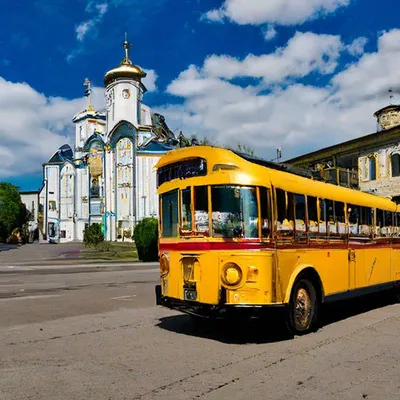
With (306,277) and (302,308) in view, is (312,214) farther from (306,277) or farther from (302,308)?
(302,308)

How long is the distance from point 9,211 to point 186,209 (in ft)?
263

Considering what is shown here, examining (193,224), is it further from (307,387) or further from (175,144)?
(175,144)

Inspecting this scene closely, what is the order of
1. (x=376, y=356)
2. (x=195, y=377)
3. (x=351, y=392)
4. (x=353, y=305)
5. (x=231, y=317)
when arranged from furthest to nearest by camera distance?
(x=353, y=305) → (x=231, y=317) → (x=376, y=356) → (x=195, y=377) → (x=351, y=392)

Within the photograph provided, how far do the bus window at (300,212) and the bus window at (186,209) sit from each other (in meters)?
1.75

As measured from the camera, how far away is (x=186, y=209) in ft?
27.1

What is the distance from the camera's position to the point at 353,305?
1212 centimetres

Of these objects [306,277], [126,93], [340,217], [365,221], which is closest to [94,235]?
[126,93]

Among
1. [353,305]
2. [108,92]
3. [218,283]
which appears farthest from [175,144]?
[218,283]

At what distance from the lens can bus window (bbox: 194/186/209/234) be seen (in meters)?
7.91

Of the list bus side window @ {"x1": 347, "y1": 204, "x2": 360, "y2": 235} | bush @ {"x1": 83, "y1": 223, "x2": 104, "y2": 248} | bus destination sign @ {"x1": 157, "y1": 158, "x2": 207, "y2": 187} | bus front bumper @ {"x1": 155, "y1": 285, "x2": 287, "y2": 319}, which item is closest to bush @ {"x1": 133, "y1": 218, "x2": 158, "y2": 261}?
bush @ {"x1": 83, "y1": 223, "x2": 104, "y2": 248}

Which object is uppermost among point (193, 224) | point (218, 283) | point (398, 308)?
point (193, 224)

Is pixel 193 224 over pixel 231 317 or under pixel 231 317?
over

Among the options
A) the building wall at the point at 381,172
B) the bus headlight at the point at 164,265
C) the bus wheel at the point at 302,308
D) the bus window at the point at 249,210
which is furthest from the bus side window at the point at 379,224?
the building wall at the point at 381,172

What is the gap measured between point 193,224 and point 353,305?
5876 mm
